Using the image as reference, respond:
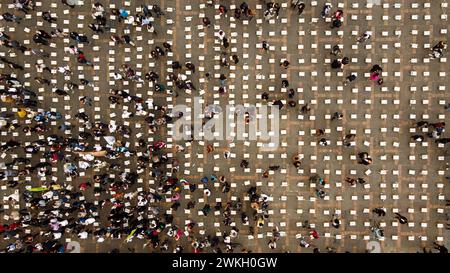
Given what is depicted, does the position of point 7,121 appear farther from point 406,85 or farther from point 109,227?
point 406,85

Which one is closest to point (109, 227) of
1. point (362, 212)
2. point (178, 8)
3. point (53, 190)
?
point (53, 190)

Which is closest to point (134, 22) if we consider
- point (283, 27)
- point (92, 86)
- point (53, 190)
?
point (92, 86)

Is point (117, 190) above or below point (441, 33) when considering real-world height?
below

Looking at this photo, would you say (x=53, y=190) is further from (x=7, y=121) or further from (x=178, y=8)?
(x=178, y=8)

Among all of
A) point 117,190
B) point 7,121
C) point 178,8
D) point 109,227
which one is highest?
point 178,8
